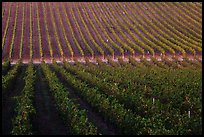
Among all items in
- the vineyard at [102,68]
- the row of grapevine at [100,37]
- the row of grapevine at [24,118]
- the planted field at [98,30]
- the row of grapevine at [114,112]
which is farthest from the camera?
the planted field at [98,30]

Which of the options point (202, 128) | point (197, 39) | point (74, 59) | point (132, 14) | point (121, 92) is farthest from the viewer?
point (132, 14)

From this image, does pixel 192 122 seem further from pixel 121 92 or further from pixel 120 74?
pixel 120 74

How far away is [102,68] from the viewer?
40.4 meters

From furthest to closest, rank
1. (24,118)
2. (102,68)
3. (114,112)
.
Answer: (102,68)
(114,112)
(24,118)

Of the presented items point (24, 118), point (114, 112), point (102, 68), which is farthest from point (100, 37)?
point (24, 118)

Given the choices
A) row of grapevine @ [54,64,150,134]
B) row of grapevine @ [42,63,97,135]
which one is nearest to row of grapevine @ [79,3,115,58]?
row of grapevine @ [54,64,150,134]

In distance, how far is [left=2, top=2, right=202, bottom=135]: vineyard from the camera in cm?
1994

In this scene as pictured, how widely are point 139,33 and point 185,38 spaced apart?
22.2 ft

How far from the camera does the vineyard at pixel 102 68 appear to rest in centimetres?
1994

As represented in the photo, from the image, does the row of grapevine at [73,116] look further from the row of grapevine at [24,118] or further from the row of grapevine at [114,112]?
the row of grapevine at [24,118]

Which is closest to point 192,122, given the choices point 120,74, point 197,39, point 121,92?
point 121,92

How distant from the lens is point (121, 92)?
24.8 m

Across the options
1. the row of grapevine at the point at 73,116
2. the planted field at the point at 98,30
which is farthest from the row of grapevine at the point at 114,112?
the planted field at the point at 98,30

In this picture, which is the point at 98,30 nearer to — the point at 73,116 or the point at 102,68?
the point at 102,68
